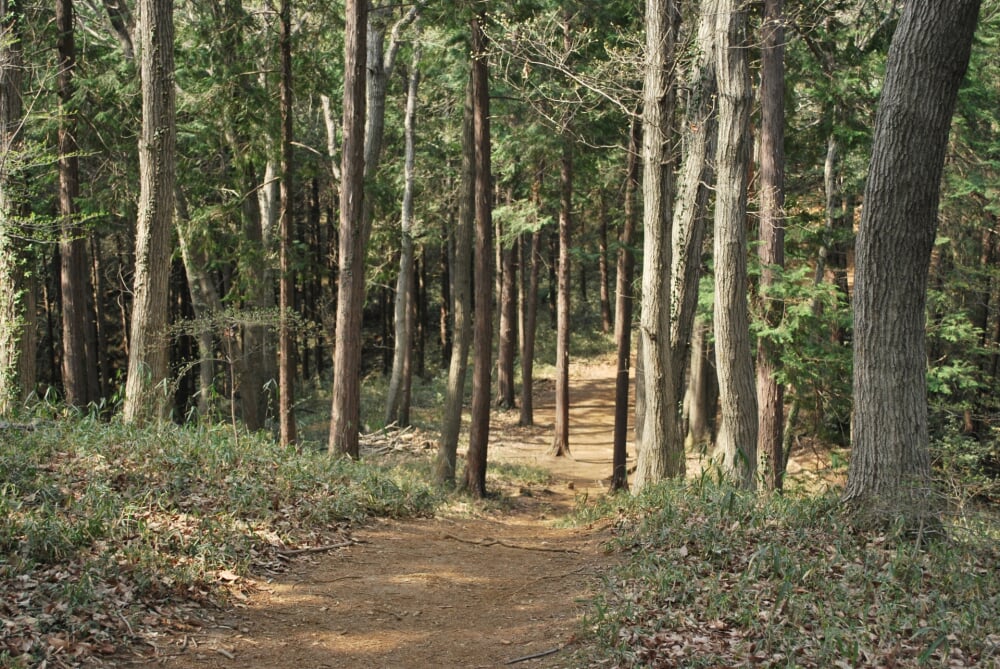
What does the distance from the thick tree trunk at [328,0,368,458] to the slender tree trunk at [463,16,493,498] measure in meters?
2.35

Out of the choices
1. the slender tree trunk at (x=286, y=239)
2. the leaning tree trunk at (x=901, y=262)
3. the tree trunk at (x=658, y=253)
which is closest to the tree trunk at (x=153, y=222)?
the slender tree trunk at (x=286, y=239)

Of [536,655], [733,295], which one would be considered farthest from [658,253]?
[536,655]

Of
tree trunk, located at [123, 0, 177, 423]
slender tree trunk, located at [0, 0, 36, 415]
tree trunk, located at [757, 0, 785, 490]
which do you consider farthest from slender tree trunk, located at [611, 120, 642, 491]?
slender tree trunk, located at [0, 0, 36, 415]

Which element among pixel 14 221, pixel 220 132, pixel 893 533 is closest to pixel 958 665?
pixel 893 533

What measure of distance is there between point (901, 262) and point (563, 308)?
14127 millimetres

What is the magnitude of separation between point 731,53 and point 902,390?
4851 mm

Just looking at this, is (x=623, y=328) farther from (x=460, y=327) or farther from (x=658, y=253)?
(x=658, y=253)

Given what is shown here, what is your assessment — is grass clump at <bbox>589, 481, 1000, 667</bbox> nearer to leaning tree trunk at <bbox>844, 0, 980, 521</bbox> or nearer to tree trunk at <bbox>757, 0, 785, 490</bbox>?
leaning tree trunk at <bbox>844, 0, 980, 521</bbox>

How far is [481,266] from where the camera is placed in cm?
1467

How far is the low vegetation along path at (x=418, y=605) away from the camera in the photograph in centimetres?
584

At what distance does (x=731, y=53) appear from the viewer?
9.69 metres

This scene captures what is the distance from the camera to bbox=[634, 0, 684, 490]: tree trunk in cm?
1053

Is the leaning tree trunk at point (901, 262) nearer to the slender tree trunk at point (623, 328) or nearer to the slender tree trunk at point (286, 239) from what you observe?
the slender tree trunk at point (623, 328)

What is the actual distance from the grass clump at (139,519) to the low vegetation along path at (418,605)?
362mm
